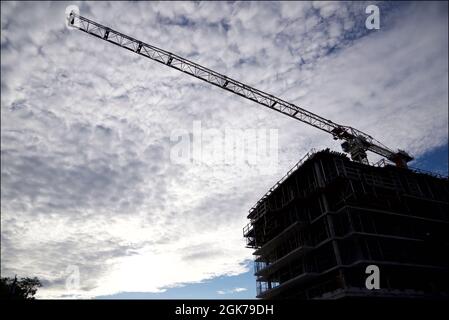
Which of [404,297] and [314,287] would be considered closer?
[404,297]

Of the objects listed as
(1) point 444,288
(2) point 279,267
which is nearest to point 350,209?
(2) point 279,267

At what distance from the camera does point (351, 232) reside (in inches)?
1452

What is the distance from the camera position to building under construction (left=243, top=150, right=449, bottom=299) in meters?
37.3

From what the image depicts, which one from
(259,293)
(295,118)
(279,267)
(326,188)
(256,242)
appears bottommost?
(259,293)

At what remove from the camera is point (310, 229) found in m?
43.0

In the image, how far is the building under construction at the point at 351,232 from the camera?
37281mm

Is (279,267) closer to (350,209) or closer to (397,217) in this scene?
(350,209)

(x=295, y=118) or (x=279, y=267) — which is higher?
(x=295, y=118)
